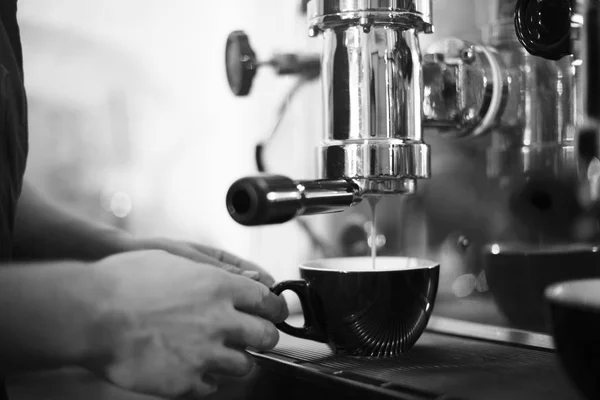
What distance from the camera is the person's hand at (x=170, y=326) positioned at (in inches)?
16.8

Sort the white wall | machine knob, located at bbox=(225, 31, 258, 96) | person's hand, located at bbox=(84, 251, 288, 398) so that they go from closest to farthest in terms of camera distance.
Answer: person's hand, located at bbox=(84, 251, 288, 398)
machine knob, located at bbox=(225, 31, 258, 96)
the white wall

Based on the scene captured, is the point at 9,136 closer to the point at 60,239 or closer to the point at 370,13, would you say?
the point at 60,239

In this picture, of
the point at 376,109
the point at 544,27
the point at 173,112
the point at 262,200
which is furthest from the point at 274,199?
the point at 173,112

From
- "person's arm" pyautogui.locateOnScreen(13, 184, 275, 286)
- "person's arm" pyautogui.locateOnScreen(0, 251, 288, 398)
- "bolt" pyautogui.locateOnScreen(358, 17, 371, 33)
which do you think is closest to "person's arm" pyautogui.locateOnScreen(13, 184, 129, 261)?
"person's arm" pyautogui.locateOnScreen(13, 184, 275, 286)

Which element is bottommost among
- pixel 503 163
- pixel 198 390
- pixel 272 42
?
pixel 198 390

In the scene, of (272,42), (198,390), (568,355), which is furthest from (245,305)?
(272,42)

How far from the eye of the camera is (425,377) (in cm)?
42

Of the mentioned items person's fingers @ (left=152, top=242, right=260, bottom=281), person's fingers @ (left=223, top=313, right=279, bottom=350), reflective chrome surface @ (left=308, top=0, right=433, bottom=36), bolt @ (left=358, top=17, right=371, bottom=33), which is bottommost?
person's fingers @ (left=223, top=313, right=279, bottom=350)

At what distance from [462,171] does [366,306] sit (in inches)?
10.0

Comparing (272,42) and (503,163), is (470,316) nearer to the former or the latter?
(503,163)

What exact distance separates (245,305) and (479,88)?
256mm

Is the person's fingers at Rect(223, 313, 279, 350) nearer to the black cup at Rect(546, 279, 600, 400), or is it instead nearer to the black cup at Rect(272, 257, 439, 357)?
the black cup at Rect(272, 257, 439, 357)

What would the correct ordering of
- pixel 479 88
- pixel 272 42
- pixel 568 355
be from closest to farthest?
pixel 568 355, pixel 479 88, pixel 272 42

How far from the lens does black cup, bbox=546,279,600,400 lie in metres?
0.32
